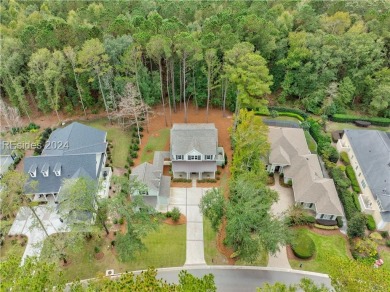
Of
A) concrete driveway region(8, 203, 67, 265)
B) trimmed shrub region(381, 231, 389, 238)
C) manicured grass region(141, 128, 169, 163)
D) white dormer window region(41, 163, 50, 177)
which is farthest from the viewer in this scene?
manicured grass region(141, 128, 169, 163)

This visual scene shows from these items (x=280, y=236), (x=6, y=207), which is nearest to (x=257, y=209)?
(x=280, y=236)

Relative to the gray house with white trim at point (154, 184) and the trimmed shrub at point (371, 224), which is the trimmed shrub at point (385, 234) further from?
the gray house with white trim at point (154, 184)

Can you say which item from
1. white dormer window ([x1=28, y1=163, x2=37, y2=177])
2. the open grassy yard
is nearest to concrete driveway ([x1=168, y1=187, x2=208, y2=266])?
the open grassy yard

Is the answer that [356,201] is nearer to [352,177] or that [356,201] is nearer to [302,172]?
[352,177]

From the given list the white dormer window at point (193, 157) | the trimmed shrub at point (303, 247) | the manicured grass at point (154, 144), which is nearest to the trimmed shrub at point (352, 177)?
the trimmed shrub at point (303, 247)

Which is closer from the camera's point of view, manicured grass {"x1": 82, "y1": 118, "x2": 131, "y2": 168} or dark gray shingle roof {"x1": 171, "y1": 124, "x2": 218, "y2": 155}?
dark gray shingle roof {"x1": 171, "y1": 124, "x2": 218, "y2": 155}

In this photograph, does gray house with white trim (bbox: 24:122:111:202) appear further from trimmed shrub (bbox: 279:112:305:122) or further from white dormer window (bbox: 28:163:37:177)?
trimmed shrub (bbox: 279:112:305:122)
